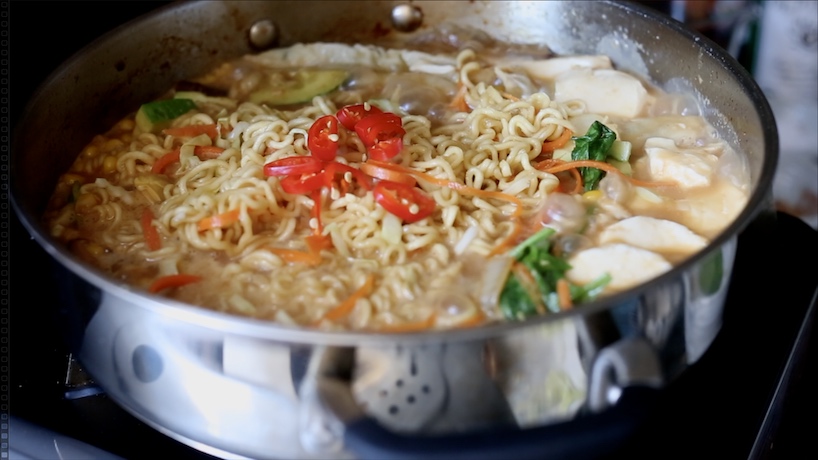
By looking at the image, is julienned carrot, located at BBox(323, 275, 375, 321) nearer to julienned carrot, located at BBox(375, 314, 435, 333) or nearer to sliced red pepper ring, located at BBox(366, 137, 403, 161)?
julienned carrot, located at BBox(375, 314, 435, 333)

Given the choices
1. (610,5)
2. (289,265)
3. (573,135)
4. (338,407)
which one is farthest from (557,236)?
(610,5)

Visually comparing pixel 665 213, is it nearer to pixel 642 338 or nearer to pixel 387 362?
pixel 642 338

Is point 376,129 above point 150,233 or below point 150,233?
above

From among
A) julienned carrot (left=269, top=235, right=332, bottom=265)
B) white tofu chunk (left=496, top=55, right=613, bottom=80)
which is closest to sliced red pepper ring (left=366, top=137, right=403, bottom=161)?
julienned carrot (left=269, top=235, right=332, bottom=265)

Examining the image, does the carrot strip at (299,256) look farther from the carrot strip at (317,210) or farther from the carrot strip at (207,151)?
the carrot strip at (207,151)

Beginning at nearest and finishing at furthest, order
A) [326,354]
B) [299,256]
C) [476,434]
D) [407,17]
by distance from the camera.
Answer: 1. [326,354]
2. [476,434]
3. [299,256]
4. [407,17]

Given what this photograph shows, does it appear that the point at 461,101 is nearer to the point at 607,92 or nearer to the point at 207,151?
the point at 607,92

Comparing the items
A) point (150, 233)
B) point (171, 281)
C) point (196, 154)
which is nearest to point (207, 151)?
point (196, 154)

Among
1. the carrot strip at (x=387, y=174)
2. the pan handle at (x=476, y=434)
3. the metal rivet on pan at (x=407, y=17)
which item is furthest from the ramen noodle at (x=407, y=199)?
the metal rivet on pan at (x=407, y=17)
